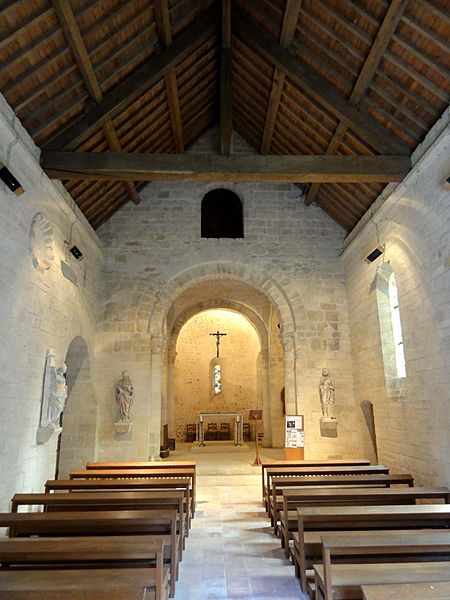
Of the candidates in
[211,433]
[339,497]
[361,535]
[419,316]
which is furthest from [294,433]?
[211,433]

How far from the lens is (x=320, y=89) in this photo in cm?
743

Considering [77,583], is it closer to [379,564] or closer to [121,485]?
[379,564]

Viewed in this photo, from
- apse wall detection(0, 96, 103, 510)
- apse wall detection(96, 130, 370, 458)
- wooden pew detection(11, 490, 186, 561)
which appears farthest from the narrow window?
wooden pew detection(11, 490, 186, 561)

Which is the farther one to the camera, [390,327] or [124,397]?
[124,397]

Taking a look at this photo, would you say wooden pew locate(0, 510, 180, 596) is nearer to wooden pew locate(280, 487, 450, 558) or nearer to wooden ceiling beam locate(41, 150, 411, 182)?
wooden pew locate(280, 487, 450, 558)

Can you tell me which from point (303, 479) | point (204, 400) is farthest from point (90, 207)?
point (204, 400)

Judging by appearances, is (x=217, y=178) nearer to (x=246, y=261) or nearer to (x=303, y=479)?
(x=246, y=261)

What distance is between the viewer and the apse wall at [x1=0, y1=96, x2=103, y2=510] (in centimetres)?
582

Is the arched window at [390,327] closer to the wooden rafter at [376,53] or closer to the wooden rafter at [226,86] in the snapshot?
the wooden rafter at [376,53]

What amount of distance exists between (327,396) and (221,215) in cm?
523

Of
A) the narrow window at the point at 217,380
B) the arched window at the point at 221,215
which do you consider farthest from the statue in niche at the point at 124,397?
the narrow window at the point at 217,380

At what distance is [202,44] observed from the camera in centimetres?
809

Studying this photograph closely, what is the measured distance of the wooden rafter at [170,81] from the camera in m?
6.69

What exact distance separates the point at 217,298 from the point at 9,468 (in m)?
10.4
